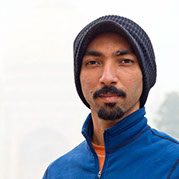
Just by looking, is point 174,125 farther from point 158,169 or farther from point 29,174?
point 158,169

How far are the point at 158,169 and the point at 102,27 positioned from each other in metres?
0.88

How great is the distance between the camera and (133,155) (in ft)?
8.16

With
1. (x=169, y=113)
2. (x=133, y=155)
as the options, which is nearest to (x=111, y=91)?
(x=133, y=155)

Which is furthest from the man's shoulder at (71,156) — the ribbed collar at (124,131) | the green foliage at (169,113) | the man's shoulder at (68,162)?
the green foliage at (169,113)

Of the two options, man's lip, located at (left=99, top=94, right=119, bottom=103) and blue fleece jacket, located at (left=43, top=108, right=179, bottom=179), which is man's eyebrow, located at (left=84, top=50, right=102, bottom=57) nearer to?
man's lip, located at (left=99, top=94, right=119, bottom=103)

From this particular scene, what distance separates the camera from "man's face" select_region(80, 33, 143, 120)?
2426mm

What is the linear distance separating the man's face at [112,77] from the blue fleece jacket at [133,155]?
11 cm

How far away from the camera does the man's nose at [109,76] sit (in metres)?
2.39

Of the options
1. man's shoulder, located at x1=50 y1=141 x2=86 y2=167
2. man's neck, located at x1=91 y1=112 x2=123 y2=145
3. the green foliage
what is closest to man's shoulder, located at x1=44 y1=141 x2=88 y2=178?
man's shoulder, located at x1=50 y1=141 x2=86 y2=167

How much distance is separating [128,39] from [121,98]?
1.12 feet

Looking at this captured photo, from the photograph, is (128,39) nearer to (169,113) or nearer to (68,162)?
(68,162)

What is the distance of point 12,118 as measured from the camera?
4675 cm

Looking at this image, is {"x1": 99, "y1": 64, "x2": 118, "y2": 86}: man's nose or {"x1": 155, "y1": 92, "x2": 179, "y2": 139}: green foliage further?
{"x1": 155, "y1": 92, "x2": 179, "y2": 139}: green foliage

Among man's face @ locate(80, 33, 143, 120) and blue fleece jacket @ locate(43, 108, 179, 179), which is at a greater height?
man's face @ locate(80, 33, 143, 120)
